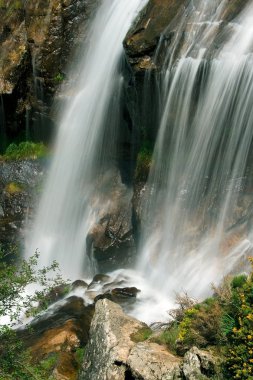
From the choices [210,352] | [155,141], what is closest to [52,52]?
[155,141]

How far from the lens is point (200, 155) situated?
14.9m

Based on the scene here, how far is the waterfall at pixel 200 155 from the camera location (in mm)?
13688

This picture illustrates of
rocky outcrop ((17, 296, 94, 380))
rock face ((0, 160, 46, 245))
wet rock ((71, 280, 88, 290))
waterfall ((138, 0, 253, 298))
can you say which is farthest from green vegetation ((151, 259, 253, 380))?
rock face ((0, 160, 46, 245))

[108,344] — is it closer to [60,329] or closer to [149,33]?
[60,329]

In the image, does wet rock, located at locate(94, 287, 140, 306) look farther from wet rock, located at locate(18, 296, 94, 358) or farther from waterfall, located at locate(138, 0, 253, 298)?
waterfall, located at locate(138, 0, 253, 298)

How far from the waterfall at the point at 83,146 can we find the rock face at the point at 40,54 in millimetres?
960

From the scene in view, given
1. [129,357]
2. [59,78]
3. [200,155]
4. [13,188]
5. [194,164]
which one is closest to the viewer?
[129,357]

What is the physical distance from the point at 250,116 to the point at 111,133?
6.86 m

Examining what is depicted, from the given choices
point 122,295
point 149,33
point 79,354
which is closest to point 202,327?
point 79,354

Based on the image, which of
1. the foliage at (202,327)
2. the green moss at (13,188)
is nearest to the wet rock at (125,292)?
the foliage at (202,327)

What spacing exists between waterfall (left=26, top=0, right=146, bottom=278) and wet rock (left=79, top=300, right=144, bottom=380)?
26.0 ft

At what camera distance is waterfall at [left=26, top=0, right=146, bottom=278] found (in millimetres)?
19141

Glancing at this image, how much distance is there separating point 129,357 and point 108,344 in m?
0.78

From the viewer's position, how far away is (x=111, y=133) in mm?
19266
